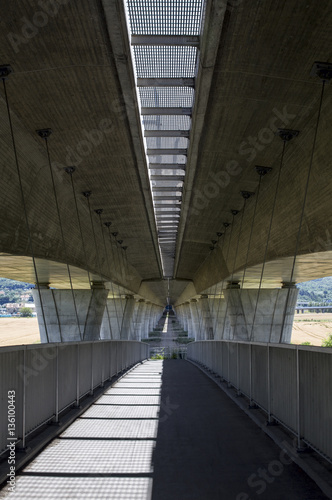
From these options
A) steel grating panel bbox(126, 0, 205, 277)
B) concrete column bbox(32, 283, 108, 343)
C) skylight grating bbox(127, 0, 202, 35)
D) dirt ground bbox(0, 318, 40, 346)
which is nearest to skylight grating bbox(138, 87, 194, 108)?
steel grating panel bbox(126, 0, 205, 277)

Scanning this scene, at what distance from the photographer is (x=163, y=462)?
Result: 5973 millimetres

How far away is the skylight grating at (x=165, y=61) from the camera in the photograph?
8656mm

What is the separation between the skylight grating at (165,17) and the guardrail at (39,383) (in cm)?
539

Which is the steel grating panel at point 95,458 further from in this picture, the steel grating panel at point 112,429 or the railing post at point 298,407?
the railing post at point 298,407

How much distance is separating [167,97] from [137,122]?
2.86ft

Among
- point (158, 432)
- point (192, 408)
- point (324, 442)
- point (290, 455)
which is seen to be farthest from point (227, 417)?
point (324, 442)

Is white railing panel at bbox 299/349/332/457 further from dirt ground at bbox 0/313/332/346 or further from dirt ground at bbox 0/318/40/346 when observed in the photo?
dirt ground at bbox 0/313/332/346

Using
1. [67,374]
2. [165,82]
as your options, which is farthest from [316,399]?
[165,82]

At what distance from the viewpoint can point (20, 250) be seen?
42.4 ft

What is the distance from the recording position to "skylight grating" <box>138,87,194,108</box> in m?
10.1

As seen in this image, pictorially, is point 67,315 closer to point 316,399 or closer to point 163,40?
point 163,40

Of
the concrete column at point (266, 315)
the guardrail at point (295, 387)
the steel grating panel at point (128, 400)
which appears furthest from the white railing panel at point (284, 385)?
the concrete column at point (266, 315)

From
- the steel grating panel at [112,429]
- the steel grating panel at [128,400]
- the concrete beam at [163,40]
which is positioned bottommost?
the steel grating panel at [128,400]

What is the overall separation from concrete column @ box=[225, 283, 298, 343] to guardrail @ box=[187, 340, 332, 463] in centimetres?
1604
